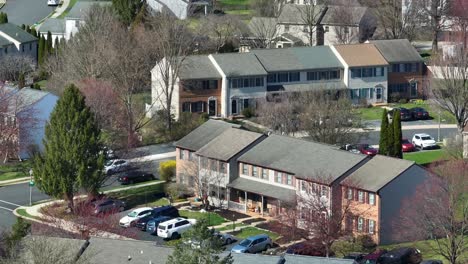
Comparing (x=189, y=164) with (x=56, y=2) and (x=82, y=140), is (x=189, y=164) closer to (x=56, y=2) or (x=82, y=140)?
(x=82, y=140)

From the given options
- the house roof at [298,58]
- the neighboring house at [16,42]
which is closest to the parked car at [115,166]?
the house roof at [298,58]

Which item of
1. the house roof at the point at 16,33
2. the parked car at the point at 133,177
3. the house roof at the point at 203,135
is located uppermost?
the house roof at the point at 16,33

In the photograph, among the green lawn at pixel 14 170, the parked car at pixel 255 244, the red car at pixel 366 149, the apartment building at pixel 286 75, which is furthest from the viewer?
the apartment building at pixel 286 75

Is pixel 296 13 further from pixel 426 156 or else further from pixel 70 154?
pixel 70 154

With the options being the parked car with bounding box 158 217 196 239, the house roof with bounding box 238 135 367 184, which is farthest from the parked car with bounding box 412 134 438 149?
the parked car with bounding box 158 217 196 239

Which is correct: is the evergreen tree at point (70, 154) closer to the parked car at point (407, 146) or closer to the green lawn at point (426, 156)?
the green lawn at point (426, 156)

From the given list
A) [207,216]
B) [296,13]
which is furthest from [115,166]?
[296,13]

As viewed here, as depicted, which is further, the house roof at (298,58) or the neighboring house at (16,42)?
the neighboring house at (16,42)

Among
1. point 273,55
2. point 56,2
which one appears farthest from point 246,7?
point 273,55
